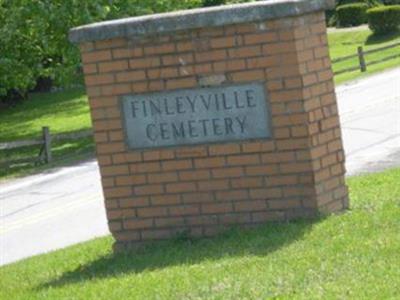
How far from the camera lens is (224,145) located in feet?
28.4

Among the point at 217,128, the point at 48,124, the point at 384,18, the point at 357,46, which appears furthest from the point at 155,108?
the point at 384,18

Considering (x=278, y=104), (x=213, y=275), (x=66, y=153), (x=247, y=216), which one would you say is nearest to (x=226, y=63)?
(x=278, y=104)

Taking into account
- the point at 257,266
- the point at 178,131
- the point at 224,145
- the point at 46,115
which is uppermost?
the point at 178,131

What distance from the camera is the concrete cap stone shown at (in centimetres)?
834

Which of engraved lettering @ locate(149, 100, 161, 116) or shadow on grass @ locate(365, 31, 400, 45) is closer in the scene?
engraved lettering @ locate(149, 100, 161, 116)

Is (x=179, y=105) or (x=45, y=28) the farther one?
(x=45, y=28)

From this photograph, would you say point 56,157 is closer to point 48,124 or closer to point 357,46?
point 48,124

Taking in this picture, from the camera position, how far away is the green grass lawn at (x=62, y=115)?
82.0ft

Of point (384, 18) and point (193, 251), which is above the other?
point (193, 251)

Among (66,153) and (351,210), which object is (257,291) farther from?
(66,153)

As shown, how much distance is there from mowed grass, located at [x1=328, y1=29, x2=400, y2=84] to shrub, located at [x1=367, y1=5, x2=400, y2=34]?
1.14ft

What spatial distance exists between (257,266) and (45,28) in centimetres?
1850

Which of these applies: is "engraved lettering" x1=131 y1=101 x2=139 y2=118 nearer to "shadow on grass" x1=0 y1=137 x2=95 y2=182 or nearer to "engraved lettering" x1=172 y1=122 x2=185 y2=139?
"engraved lettering" x1=172 y1=122 x2=185 y2=139

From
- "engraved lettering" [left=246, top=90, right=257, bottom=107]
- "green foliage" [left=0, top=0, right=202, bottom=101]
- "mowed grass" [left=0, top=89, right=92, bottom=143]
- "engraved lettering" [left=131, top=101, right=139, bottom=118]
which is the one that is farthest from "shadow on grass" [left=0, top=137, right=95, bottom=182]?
"engraved lettering" [left=246, top=90, right=257, bottom=107]
